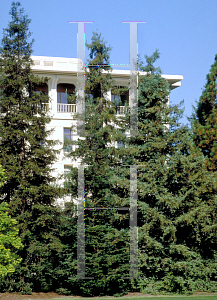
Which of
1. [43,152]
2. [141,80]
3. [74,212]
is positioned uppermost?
[141,80]

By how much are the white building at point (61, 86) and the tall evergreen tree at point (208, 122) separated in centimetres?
364

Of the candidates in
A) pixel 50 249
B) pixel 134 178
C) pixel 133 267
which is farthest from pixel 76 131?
pixel 133 267

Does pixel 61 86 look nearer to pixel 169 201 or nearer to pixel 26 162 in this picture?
pixel 26 162

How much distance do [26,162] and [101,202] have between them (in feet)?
12.5

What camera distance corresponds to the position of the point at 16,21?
17.2 metres

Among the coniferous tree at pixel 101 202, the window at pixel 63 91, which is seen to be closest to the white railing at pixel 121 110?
the coniferous tree at pixel 101 202

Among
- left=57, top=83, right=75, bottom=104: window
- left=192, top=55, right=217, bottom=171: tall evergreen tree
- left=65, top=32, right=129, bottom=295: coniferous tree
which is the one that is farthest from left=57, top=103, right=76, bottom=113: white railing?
left=192, top=55, right=217, bottom=171: tall evergreen tree

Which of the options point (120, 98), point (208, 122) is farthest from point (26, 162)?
point (208, 122)

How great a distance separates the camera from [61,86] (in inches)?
991

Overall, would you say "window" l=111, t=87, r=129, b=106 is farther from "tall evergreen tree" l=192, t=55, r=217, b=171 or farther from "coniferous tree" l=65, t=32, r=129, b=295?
"tall evergreen tree" l=192, t=55, r=217, b=171

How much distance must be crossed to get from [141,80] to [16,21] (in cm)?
650

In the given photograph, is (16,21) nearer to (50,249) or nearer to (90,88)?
(90,88)

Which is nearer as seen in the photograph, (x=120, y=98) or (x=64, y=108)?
(x=120, y=98)

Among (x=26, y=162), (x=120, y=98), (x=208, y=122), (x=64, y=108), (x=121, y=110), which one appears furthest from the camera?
(x=64, y=108)
